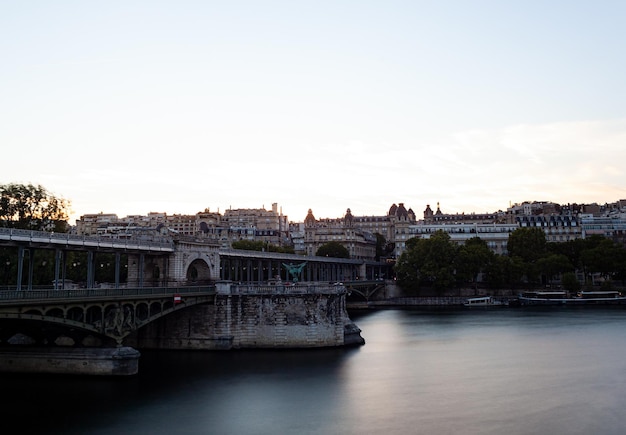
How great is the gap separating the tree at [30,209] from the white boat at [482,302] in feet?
232

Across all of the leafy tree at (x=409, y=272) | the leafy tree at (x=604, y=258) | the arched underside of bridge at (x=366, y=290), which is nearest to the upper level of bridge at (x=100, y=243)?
the arched underside of bridge at (x=366, y=290)

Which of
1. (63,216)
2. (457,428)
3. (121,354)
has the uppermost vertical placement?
(63,216)

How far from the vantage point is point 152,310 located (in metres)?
50.1

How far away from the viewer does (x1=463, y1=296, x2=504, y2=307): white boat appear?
112 metres

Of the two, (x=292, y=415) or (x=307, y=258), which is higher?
(x=307, y=258)

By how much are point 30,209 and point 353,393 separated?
50.9m

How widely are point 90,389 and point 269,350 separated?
61.9 feet

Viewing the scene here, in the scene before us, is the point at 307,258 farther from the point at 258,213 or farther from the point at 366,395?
the point at 258,213

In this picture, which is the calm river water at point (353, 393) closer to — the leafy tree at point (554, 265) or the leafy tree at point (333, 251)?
the leafy tree at point (554, 265)

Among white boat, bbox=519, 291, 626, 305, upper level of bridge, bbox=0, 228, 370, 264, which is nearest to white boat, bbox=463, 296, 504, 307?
white boat, bbox=519, 291, 626, 305

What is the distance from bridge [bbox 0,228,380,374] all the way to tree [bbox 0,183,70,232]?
5896mm

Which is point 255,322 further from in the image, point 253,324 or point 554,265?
point 554,265

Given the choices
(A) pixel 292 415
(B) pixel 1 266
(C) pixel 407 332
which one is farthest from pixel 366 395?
(B) pixel 1 266

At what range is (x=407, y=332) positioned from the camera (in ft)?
230
